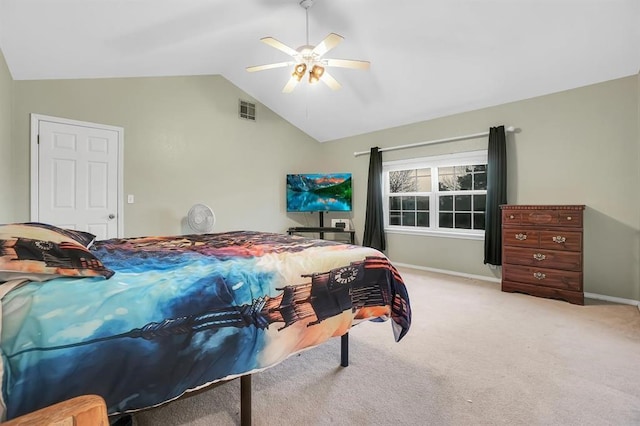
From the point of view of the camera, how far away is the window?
421 cm

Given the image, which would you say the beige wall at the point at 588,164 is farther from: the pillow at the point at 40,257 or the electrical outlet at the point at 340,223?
the pillow at the point at 40,257

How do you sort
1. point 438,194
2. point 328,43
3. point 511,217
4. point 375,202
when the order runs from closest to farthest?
point 328,43 → point 511,217 → point 438,194 → point 375,202

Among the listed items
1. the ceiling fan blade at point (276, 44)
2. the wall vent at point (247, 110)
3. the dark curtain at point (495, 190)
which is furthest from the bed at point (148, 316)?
the wall vent at point (247, 110)

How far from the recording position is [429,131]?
456cm

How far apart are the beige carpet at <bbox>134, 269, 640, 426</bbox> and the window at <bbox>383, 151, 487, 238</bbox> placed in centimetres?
184

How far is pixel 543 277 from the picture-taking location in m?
3.21

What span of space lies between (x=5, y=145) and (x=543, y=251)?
564 cm

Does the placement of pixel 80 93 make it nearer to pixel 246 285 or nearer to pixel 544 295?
pixel 246 285

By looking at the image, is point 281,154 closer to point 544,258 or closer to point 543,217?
point 543,217

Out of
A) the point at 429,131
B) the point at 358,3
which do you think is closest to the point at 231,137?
the point at 358,3

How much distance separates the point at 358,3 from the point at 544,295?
3.64m

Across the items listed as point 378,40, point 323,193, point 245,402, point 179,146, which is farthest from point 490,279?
point 179,146

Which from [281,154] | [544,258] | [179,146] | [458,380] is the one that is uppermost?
[281,154]

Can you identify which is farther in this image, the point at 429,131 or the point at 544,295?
the point at 429,131
